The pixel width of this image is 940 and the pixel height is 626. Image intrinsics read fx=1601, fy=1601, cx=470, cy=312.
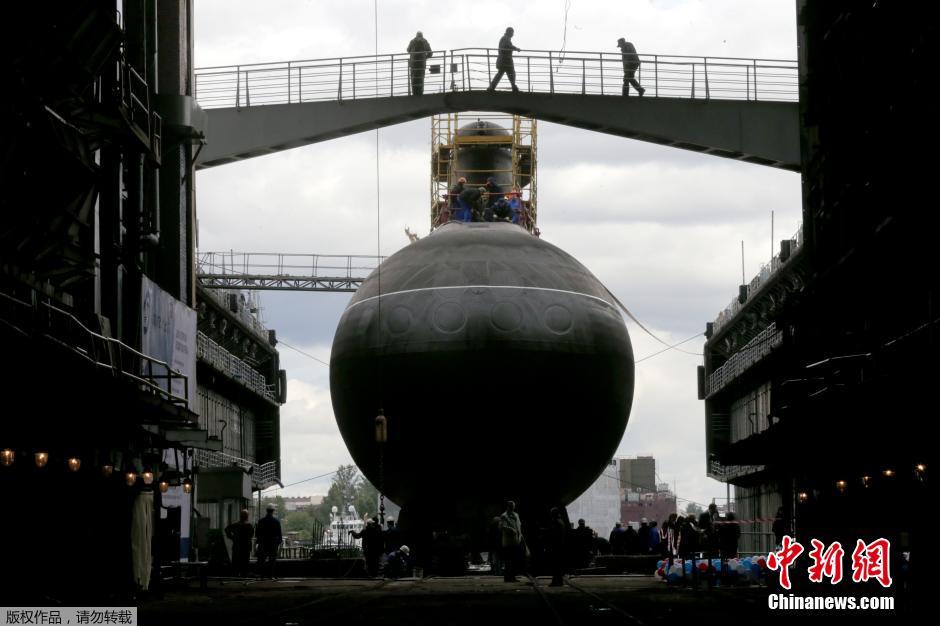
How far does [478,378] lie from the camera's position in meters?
33.2

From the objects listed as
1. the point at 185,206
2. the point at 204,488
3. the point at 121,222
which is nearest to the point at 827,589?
the point at 121,222

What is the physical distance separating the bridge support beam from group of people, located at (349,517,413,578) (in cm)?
910

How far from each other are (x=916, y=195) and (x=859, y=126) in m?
5.97

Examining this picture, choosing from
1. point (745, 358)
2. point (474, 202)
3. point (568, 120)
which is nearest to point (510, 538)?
point (568, 120)

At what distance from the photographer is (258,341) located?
72.9m

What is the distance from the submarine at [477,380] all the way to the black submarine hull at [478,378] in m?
0.03

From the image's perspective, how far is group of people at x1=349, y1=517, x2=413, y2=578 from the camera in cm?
3381

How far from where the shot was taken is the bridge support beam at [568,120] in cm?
3631

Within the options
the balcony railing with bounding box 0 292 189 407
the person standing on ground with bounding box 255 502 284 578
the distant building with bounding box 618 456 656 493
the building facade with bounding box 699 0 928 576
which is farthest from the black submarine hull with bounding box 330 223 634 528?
the distant building with bounding box 618 456 656 493

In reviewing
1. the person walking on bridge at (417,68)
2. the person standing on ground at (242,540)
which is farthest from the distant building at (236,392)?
the person walking on bridge at (417,68)

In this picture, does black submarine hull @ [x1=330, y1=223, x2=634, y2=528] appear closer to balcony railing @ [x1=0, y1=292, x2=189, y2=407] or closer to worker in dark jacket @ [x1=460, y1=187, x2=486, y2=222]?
worker in dark jacket @ [x1=460, y1=187, x2=486, y2=222]

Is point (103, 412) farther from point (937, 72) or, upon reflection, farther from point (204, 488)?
point (204, 488)

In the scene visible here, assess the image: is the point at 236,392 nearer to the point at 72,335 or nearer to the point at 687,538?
the point at 687,538

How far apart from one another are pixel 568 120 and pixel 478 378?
23.6 feet
